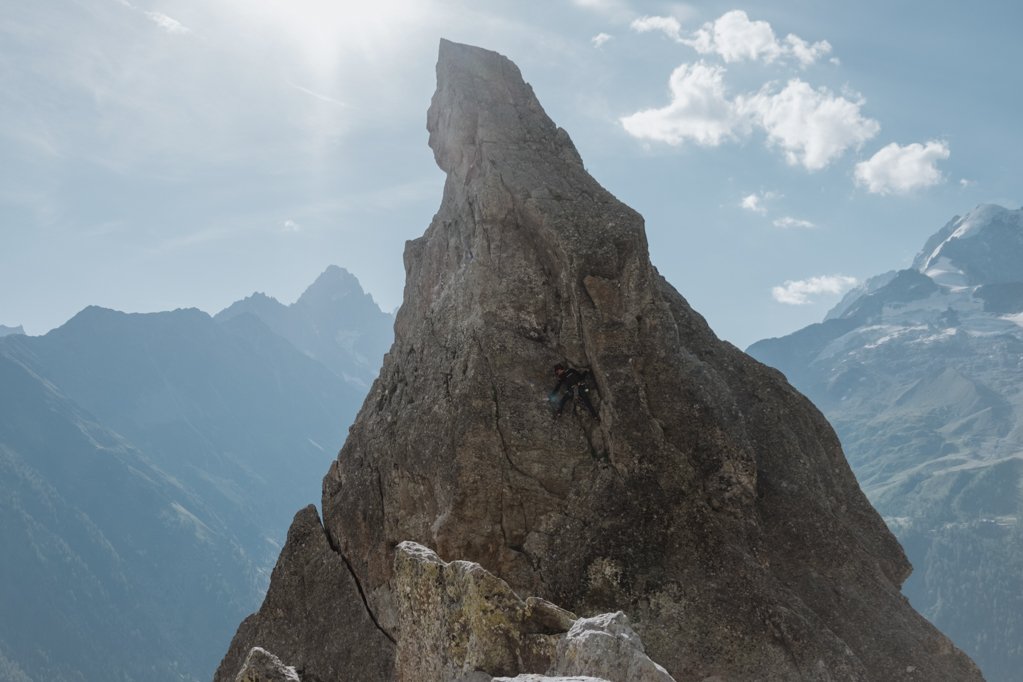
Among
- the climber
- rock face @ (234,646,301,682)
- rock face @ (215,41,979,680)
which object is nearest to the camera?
rock face @ (234,646,301,682)

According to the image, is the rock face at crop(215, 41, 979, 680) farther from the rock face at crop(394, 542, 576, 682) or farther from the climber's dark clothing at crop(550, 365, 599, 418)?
the rock face at crop(394, 542, 576, 682)

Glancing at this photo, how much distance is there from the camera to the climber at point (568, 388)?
33562 millimetres

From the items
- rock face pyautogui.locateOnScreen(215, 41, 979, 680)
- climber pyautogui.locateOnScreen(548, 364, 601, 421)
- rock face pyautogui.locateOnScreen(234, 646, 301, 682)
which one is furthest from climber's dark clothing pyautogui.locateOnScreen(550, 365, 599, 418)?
rock face pyautogui.locateOnScreen(234, 646, 301, 682)

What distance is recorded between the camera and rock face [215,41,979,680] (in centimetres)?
2847

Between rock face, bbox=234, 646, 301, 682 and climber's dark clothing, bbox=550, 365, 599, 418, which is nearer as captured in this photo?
rock face, bbox=234, 646, 301, 682

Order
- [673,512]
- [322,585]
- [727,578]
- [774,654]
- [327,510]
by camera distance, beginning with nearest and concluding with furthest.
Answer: [774,654] < [727,578] < [673,512] < [322,585] < [327,510]

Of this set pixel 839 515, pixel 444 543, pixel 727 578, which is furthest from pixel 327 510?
pixel 839 515

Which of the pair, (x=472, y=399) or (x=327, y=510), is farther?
(x=327, y=510)

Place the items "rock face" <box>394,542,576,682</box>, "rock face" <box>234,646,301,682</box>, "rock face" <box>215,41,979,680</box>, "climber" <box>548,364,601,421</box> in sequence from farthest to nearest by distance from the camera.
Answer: "climber" <box>548,364,601,421</box>, "rock face" <box>215,41,979,680</box>, "rock face" <box>234,646,301,682</box>, "rock face" <box>394,542,576,682</box>

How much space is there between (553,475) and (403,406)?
791 centimetres

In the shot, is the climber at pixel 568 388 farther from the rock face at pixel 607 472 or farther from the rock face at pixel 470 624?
the rock face at pixel 470 624

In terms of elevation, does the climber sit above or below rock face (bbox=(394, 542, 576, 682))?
above

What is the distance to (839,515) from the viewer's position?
36062 mm

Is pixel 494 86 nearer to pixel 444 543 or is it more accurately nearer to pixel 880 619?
pixel 444 543
